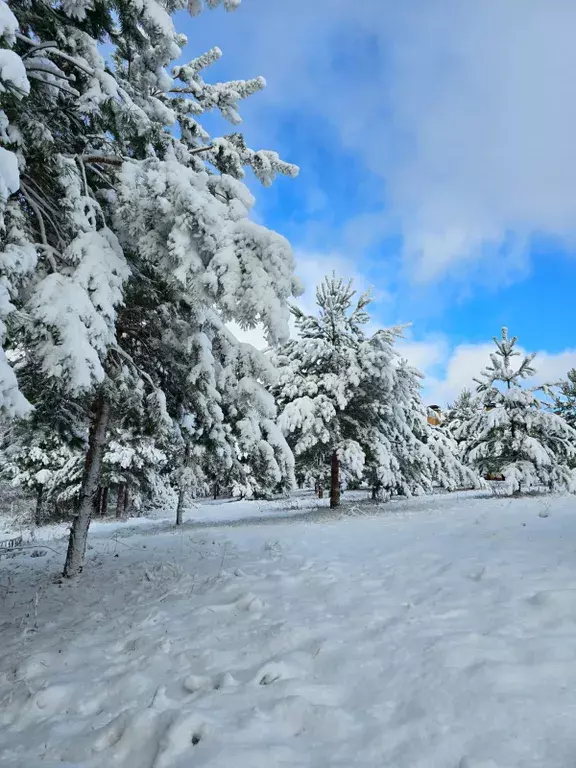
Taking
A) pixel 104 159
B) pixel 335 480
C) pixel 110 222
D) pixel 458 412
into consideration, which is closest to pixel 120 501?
pixel 335 480

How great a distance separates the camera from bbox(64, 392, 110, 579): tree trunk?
7152 millimetres

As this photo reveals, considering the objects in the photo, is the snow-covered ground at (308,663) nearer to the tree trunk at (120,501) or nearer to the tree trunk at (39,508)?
the tree trunk at (120,501)

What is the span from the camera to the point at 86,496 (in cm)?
718

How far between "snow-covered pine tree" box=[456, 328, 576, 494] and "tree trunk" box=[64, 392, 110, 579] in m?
15.7

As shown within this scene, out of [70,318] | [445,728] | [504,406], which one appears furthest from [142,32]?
[504,406]

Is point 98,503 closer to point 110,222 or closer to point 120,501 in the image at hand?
point 120,501

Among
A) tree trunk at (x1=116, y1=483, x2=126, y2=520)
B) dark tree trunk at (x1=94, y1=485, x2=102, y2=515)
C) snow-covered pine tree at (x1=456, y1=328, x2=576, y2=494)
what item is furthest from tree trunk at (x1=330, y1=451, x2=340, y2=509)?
dark tree trunk at (x1=94, y1=485, x2=102, y2=515)

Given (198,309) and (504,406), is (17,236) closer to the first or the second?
(198,309)

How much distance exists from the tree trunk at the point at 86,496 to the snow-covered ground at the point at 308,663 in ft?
1.36

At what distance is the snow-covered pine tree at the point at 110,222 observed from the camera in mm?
4395

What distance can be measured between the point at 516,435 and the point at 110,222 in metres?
17.7

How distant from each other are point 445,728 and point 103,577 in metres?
6.02

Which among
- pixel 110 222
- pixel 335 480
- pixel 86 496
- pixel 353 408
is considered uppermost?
pixel 110 222

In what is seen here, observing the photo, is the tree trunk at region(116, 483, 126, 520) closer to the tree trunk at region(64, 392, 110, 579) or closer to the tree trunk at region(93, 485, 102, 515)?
the tree trunk at region(93, 485, 102, 515)
